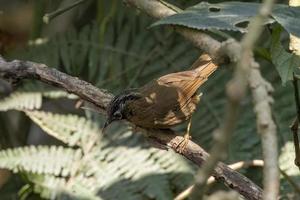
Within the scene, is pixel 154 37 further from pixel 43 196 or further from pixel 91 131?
pixel 43 196

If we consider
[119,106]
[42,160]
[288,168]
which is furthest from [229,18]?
[42,160]

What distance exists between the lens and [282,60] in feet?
5.60

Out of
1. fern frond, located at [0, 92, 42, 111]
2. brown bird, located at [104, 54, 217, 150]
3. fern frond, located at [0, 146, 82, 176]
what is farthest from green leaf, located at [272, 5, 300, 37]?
fern frond, located at [0, 92, 42, 111]

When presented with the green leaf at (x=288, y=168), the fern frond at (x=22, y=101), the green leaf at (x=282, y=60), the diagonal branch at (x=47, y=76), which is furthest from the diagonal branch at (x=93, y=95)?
the fern frond at (x=22, y=101)

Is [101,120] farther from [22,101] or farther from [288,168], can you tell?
[288,168]

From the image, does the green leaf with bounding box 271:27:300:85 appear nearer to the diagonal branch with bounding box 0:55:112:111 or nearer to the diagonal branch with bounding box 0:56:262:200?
the diagonal branch with bounding box 0:56:262:200

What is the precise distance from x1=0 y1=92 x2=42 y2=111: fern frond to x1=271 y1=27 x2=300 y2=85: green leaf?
4.02 ft

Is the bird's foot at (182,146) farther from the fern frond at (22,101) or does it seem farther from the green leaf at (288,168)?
the fern frond at (22,101)

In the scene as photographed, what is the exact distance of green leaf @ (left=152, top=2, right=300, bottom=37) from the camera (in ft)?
5.33

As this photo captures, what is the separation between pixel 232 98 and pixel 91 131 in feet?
6.42

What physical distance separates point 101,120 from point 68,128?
0.52 feet

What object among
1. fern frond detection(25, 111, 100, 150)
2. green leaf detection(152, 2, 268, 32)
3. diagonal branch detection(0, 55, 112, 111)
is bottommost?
fern frond detection(25, 111, 100, 150)

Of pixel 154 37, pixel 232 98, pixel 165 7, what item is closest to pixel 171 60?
pixel 154 37

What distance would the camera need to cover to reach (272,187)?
0.86 metres
